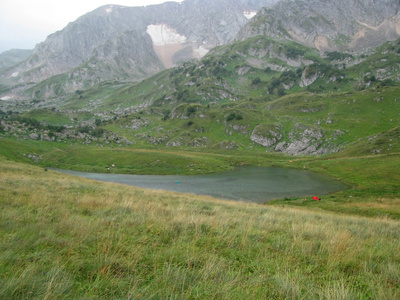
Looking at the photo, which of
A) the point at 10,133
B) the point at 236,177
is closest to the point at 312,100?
the point at 236,177

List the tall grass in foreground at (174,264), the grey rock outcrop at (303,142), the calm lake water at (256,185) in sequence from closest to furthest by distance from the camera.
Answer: the tall grass in foreground at (174,264) < the calm lake water at (256,185) < the grey rock outcrop at (303,142)

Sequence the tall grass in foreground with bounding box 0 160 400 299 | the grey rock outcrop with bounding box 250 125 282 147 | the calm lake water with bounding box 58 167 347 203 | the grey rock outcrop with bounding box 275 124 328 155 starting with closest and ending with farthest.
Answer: the tall grass in foreground with bounding box 0 160 400 299, the calm lake water with bounding box 58 167 347 203, the grey rock outcrop with bounding box 275 124 328 155, the grey rock outcrop with bounding box 250 125 282 147

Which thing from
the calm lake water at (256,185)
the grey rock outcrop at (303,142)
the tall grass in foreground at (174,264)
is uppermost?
the grey rock outcrop at (303,142)

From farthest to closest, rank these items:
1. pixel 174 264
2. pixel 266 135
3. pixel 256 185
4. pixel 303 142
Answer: pixel 266 135 → pixel 303 142 → pixel 256 185 → pixel 174 264

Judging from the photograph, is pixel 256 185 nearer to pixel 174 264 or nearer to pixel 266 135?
pixel 174 264

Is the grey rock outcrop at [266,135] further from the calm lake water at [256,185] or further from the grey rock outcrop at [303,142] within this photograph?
the calm lake water at [256,185]

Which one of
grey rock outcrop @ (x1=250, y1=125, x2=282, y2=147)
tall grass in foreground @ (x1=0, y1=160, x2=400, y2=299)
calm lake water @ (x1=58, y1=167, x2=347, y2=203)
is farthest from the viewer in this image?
grey rock outcrop @ (x1=250, y1=125, x2=282, y2=147)

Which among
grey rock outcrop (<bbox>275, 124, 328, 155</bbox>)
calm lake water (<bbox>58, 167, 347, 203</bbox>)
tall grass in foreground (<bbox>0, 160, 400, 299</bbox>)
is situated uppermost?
grey rock outcrop (<bbox>275, 124, 328, 155</bbox>)

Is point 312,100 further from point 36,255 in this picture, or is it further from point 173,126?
point 36,255

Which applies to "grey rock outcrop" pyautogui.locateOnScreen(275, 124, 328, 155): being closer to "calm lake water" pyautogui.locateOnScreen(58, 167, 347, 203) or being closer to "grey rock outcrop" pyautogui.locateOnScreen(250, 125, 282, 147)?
"grey rock outcrop" pyautogui.locateOnScreen(250, 125, 282, 147)

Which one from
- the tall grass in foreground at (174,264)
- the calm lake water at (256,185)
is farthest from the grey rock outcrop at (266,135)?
the tall grass in foreground at (174,264)

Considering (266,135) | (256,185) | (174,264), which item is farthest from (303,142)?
(174,264)

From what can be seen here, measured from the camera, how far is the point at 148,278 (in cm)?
425

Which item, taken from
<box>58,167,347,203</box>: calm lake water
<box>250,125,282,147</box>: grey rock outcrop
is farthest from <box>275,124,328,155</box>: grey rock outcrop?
<box>58,167,347,203</box>: calm lake water
